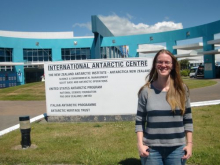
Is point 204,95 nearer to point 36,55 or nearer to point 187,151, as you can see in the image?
point 187,151

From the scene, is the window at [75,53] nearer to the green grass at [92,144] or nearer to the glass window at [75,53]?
the glass window at [75,53]

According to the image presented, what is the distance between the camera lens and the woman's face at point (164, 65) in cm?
247

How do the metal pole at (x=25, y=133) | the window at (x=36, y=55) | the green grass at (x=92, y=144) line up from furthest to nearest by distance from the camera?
the window at (x=36, y=55) → the metal pole at (x=25, y=133) → the green grass at (x=92, y=144)

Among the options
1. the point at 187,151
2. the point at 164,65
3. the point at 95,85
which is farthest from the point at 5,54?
the point at 187,151

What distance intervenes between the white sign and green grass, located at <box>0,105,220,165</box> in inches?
22.8

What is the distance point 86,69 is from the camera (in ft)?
25.9

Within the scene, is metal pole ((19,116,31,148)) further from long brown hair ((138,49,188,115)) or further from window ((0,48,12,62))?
window ((0,48,12,62))

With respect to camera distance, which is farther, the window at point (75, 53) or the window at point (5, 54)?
the window at point (75, 53)

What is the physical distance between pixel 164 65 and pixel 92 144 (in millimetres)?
3533

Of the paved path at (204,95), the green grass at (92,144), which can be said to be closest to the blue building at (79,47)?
the paved path at (204,95)

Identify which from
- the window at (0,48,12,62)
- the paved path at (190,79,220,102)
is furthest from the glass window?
the paved path at (190,79,220,102)

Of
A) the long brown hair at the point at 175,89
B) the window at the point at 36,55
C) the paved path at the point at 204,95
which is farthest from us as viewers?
the window at the point at 36,55

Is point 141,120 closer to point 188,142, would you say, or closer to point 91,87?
point 188,142

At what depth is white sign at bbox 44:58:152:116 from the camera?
7699 millimetres
